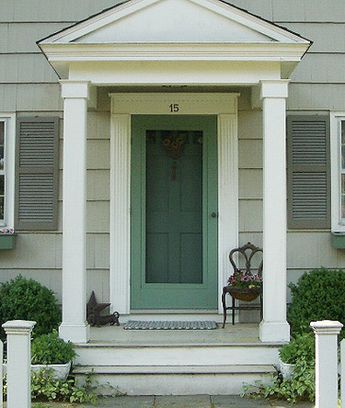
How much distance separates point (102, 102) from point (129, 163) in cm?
70

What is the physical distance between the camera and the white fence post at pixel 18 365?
4.23m

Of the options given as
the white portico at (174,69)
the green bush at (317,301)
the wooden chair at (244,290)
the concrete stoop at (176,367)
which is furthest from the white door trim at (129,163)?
the concrete stoop at (176,367)

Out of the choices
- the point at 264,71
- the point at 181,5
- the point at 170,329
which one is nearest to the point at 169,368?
the point at 170,329

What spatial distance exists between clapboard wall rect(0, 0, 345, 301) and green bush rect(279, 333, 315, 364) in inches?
56.9

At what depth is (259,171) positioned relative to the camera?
6.69 meters

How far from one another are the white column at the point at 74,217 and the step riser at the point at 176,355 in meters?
0.18

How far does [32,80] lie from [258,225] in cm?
278

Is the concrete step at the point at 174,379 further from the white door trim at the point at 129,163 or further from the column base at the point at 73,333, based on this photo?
the white door trim at the point at 129,163

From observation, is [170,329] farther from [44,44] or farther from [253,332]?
[44,44]

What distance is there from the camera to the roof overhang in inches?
217

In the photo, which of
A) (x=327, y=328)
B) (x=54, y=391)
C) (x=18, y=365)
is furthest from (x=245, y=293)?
(x=18, y=365)

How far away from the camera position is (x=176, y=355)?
5.47 meters

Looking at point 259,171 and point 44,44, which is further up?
point 44,44

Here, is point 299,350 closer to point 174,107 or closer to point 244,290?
point 244,290
